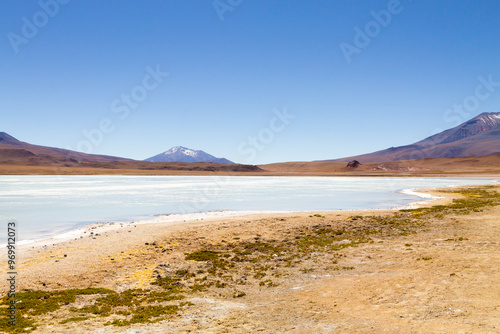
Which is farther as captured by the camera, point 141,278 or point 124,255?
point 124,255

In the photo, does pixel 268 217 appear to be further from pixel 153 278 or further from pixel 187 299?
Answer: pixel 187 299

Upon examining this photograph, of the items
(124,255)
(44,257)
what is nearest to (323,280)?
(124,255)

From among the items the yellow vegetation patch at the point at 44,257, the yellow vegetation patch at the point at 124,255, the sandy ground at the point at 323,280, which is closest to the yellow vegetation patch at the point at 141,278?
the sandy ground at the point at 323,280

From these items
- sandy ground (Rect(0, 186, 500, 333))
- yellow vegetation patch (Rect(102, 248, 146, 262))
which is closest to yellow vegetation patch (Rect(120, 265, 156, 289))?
sandy ground (Rect(0, 186, 500, 333))

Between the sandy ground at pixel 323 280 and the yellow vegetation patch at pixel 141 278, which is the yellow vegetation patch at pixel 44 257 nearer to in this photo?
the sandy ground at pixel 323 280

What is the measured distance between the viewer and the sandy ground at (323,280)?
5941 millimetres

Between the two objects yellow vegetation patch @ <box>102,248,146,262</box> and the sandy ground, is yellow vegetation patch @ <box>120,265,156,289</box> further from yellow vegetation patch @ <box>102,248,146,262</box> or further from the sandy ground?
yellow vegetation patch @ <box>102,248,146,262</box>

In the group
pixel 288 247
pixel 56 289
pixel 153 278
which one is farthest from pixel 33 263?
pixel 288 247

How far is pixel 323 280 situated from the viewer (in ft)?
28.1

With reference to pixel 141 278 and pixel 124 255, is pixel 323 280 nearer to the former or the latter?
pixel 141 278

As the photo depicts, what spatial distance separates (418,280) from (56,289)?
773cm

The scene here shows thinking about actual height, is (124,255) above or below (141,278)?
above

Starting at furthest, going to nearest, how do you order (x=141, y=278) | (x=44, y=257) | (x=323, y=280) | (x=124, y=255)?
(x=124, y=255)
(x=44, y=257)
(x=141, y=278)
(x=323, y=280)

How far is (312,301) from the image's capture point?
7.12m
